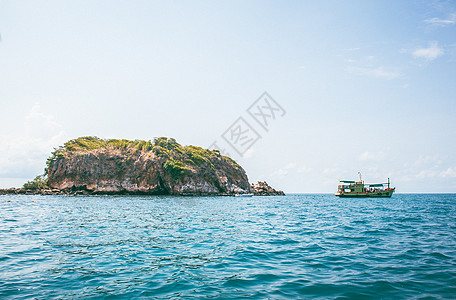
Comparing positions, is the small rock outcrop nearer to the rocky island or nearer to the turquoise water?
the rocky island

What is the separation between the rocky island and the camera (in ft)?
318

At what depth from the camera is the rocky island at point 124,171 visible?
318ft

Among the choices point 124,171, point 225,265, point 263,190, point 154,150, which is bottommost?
point 263,190

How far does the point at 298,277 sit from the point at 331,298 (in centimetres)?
185

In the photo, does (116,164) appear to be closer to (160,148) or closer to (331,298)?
(160,148)

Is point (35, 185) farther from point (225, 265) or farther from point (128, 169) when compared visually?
point (225, 265)

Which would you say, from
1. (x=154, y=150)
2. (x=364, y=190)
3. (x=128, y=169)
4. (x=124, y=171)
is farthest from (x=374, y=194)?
(x=124, y=171)

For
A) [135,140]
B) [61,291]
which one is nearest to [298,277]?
[61,291]

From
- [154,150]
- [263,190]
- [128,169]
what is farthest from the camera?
[263,190]

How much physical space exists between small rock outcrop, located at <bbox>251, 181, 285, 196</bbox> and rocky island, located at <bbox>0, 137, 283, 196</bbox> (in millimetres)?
29871

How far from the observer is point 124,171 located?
101688 millimetres

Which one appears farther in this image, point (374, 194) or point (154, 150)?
point (154, 150)

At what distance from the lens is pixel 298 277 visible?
8922mm

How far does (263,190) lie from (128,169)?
2684 inches
